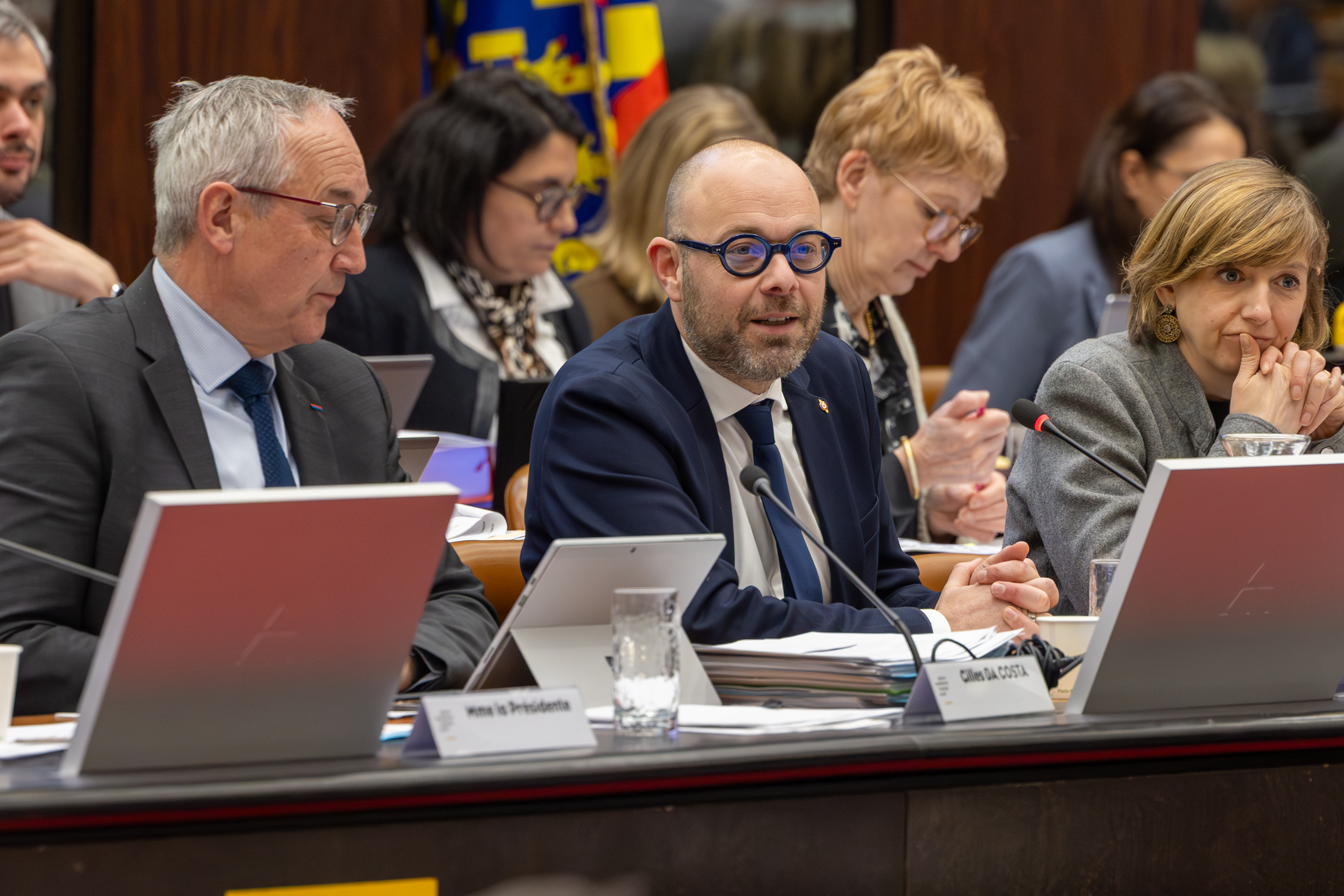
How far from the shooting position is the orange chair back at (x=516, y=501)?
2.59 meters

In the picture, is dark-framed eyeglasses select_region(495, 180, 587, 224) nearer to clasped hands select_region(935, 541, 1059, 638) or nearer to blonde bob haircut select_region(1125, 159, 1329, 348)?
blonde bob haircut select_region(1125, 159, 1329, 348)

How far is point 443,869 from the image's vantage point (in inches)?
48.8

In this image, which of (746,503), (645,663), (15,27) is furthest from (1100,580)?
(15,27)

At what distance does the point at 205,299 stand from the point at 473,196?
170 centimetres

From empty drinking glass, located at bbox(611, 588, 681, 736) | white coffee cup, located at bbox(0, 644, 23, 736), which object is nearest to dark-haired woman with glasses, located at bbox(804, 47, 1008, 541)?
empty drinking glass, located at bbox(611, 588, 681, 736)

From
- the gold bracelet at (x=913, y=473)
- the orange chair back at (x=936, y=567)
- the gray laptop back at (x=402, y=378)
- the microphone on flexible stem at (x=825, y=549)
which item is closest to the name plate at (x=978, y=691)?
the microphone on flexible stem at (x=825, y=549)

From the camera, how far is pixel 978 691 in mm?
1447

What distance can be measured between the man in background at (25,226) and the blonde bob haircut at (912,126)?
150 centimetres

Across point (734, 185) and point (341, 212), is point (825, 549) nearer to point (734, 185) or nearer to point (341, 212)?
point (734, 185)

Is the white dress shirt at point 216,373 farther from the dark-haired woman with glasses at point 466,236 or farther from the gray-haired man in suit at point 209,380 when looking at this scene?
the dark-haired woman with glasses at point 466,236

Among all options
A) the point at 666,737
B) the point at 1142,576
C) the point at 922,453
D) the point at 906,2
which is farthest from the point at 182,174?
the point at 906,2

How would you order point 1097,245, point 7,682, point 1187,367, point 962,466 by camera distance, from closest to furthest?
point 7,682 → point 1187,367 → point 962,466 → point 1097,245

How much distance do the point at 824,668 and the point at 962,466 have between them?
1.61m

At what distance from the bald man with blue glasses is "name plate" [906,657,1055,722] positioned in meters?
0.37
